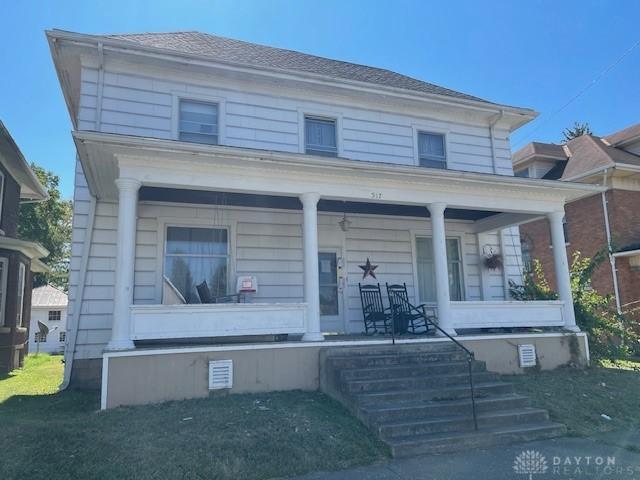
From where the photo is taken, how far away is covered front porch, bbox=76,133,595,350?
22.7 ft

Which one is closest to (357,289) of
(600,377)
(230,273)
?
(230,273)

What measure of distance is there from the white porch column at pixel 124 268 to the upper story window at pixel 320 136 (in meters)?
4.36

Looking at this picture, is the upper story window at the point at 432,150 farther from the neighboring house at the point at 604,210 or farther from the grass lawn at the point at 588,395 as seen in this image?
the neighboring house at the point at 604,210

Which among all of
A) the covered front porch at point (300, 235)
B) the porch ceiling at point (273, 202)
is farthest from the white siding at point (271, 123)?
the covered front porch at point (300, 235)

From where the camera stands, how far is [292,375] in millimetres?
7105

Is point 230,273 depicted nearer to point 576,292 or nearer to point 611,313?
point 576,292

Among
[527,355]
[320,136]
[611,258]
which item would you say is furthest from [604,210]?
[320,136]

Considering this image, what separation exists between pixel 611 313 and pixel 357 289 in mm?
5963

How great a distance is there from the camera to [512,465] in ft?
15.7

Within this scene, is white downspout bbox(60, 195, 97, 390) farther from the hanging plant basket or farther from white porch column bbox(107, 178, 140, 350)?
the hanging plant basket

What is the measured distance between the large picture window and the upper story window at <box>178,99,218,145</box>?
5.13 meters

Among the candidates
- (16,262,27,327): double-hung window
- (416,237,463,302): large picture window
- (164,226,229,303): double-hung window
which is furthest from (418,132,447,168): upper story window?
(16,262,27,327): double-hung window

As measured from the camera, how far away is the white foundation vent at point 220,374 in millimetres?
6730

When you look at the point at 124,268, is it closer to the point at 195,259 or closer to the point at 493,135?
the point at 195,259
